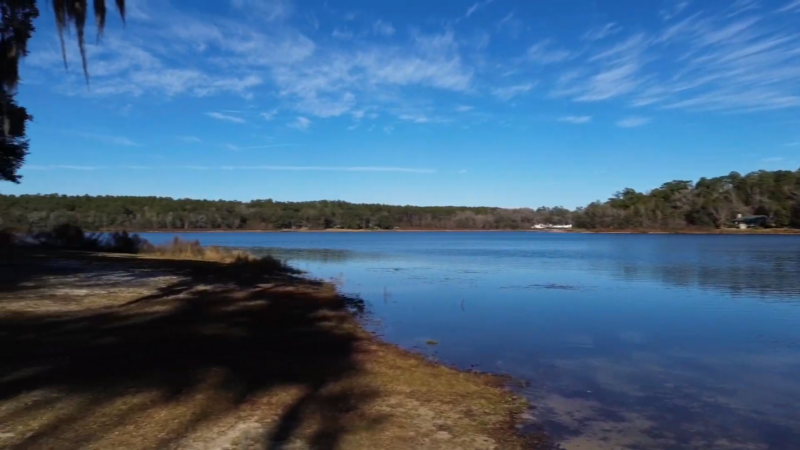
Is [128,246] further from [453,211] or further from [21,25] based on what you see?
[453,211]

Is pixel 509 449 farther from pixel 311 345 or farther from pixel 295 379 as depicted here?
pixel 311 345

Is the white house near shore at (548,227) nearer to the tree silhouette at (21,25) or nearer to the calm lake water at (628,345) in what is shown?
the calm lake water at (628,345)

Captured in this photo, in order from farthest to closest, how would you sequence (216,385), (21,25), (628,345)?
(21,25) → (628,345) → (216,385)

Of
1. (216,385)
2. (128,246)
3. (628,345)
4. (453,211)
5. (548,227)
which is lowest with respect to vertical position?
(628,345)

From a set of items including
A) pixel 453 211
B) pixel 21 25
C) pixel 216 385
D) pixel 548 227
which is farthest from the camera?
pixel 453 211

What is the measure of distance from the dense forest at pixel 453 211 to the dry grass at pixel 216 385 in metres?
61.4

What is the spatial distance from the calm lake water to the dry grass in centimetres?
108

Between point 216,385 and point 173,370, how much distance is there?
0.78 meters

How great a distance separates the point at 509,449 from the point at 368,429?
4.10 feet

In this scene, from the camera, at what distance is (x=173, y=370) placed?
266 inches

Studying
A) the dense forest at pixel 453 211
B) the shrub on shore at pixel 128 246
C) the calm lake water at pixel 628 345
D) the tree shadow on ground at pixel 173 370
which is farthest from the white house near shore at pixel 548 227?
the tree shadow on ground at pixel 173 370

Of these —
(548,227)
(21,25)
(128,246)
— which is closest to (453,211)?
(548,227)

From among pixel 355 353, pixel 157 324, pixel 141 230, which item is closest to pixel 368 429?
pixel 355 353

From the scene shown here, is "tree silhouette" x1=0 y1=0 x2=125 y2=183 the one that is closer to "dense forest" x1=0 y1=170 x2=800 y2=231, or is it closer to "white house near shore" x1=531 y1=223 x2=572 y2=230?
"dense forest" x1=0 y1=170 x2=800 y2=231
